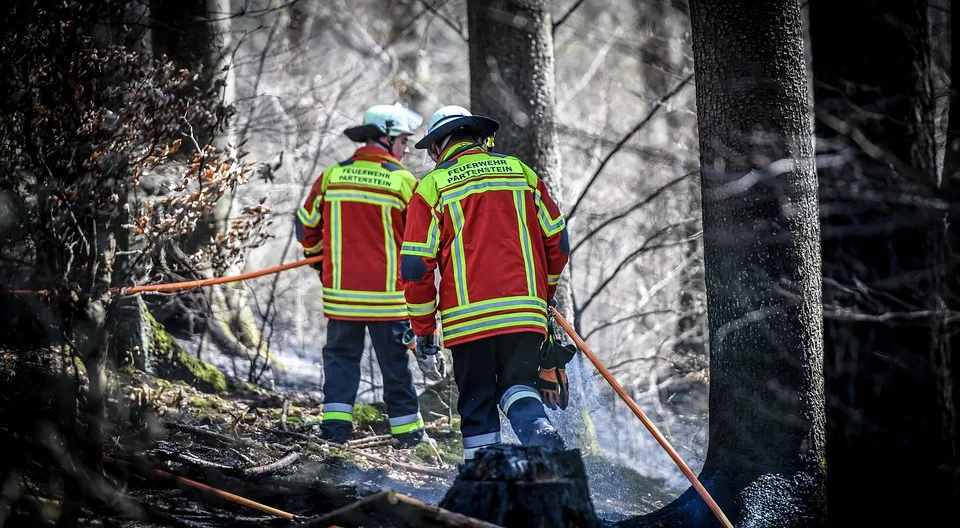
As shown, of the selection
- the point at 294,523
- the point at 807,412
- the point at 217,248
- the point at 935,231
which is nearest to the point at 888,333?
the point at 935,231

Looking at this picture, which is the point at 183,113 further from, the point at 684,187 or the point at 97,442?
the point at 684,187

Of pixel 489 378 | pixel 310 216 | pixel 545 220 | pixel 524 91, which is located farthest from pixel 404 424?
pixel 524 91

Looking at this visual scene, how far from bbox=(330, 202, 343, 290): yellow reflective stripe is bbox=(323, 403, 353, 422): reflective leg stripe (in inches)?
31.4

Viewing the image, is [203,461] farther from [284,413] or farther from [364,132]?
[364,132]

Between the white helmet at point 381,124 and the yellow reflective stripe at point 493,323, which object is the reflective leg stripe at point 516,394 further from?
the white helmet at point 381,124

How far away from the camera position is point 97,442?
3670 mm

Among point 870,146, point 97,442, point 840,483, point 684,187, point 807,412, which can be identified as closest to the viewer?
point 97,442

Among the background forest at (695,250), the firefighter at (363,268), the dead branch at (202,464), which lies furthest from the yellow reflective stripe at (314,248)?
the dead branch at (202,464)

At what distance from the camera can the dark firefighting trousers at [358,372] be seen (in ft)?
19.9

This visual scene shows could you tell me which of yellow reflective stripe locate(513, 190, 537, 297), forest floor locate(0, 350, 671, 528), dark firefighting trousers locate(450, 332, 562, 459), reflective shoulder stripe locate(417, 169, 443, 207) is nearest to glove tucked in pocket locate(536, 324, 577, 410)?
dark firefighting trousers locate(450, 332, 562, 459)

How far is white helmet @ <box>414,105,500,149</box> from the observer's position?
493cm

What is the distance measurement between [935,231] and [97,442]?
5193 mm

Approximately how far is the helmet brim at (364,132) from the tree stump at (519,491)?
3277 mm

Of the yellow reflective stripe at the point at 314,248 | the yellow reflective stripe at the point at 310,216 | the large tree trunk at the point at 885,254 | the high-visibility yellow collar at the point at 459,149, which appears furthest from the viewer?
the yellow reflective stripe at the point at 314,248
